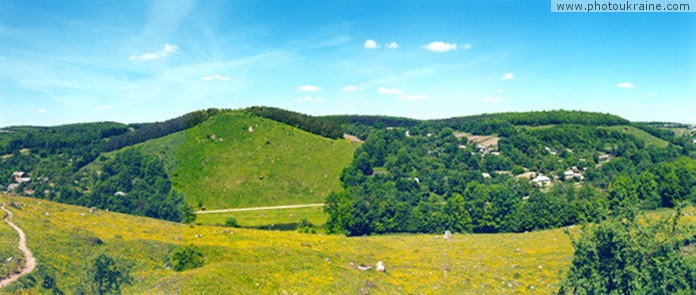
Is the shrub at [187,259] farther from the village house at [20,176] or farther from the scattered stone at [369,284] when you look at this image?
the village house at [20,176]

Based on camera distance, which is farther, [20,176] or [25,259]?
[20,176]

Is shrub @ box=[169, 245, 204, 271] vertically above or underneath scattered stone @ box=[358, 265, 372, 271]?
above

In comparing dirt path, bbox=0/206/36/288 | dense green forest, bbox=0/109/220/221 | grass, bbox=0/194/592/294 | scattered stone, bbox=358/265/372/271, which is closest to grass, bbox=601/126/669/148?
grass, bbox=0/194/592/294

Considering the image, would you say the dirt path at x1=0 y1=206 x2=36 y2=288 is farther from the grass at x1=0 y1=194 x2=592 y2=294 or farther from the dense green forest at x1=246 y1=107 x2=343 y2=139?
the dense green forest at x1=246 y1=107 x2=343 y2=139

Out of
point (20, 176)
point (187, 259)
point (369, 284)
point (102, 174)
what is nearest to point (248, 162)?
point (102, 174)

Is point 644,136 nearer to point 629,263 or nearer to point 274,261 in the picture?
point 629,263

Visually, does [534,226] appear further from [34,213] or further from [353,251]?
[34,213]

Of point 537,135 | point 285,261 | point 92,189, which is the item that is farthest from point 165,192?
point 537,135
